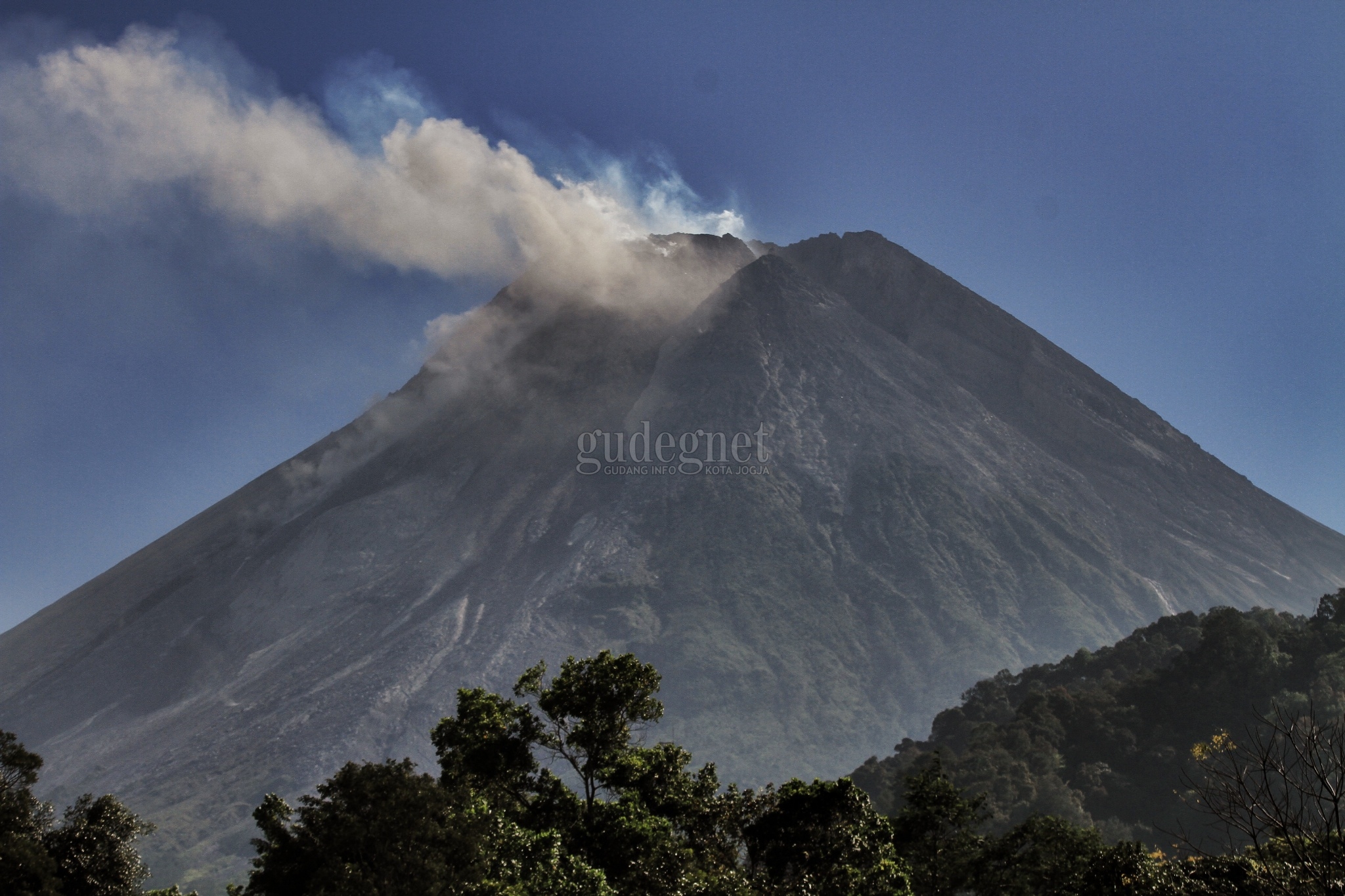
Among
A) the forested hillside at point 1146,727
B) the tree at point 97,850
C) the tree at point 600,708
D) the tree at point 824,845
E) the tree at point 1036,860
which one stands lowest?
the forested hillside at point 1146,727

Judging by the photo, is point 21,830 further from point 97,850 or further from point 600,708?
point 600,708

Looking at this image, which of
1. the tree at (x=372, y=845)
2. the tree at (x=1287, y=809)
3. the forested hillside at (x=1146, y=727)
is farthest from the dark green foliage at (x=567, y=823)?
the forested hillside at (x=1146, y=727)

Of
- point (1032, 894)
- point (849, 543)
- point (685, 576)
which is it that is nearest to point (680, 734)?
point (685, 576)

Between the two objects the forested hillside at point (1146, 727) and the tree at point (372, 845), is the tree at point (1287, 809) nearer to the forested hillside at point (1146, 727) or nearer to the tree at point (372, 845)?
the tree at point (372, 845)

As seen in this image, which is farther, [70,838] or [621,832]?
[621,832]

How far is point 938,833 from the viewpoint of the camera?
20.8 m

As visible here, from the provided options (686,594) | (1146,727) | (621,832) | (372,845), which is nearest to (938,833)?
(621,832)

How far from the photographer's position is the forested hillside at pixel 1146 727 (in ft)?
156

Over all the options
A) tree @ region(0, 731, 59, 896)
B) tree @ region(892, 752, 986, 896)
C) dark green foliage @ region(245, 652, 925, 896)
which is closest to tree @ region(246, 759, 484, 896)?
dark green foliage @ region(245, 652, 925, 896)

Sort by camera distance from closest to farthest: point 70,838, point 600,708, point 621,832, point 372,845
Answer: point 372,845 → point 70,838 → point 621,832 → point 600,708

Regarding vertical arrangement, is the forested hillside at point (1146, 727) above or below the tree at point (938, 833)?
below

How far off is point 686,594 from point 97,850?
5656 inches

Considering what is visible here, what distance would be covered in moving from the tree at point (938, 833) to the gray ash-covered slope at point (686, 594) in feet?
367

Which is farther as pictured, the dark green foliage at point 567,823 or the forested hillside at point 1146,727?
the forested hillside at point 1146,727
